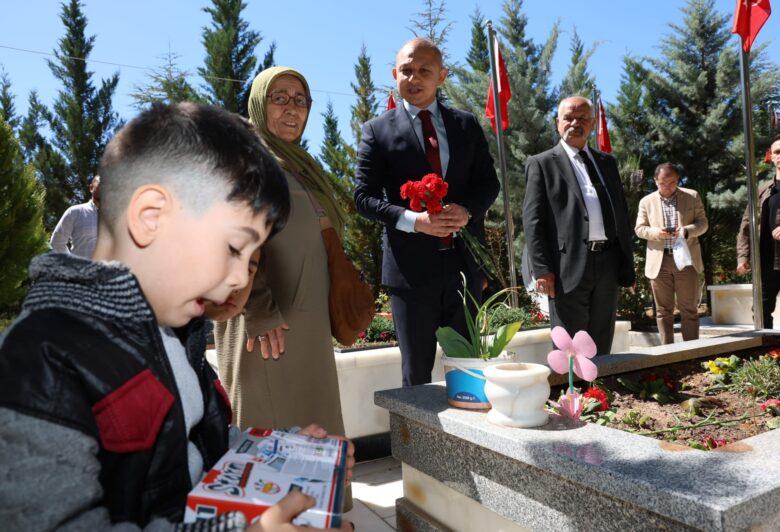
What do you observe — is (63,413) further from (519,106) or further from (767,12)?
(519,106)

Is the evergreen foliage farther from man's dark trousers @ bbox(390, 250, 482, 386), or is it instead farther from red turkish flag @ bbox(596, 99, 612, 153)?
man's dark trousers @ bbox(390, 250, 482, 386)

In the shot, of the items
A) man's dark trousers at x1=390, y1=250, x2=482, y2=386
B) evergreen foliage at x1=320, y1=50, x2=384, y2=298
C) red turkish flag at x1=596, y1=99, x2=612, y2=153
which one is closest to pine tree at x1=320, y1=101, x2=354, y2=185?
evergreen foliage at x1=320, y1=50, x2=384, y2=298

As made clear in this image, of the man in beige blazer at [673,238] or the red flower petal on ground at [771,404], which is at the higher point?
the man in beige blazer at [673,238]

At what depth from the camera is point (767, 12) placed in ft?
16.5

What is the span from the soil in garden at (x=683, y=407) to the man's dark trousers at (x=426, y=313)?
584mm

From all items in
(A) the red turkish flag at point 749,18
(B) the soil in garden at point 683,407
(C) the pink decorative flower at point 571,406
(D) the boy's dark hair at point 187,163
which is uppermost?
(A) the red turkish flag at point 749,18

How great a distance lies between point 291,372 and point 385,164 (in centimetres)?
112

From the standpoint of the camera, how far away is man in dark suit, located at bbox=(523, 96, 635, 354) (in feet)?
10.3

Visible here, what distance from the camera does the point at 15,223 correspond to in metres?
7.71

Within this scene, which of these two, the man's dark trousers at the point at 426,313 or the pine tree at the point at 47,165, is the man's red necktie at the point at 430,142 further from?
the pine tree at the point at 47,165

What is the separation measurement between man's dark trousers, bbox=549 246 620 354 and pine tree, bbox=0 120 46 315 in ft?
23.3

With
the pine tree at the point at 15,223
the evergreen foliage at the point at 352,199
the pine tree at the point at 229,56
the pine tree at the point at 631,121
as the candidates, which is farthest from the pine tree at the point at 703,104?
the pine tree at the point at 15,223

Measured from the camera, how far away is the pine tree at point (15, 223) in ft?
24.2

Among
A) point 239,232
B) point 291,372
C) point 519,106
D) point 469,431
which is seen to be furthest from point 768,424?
point 519,106
